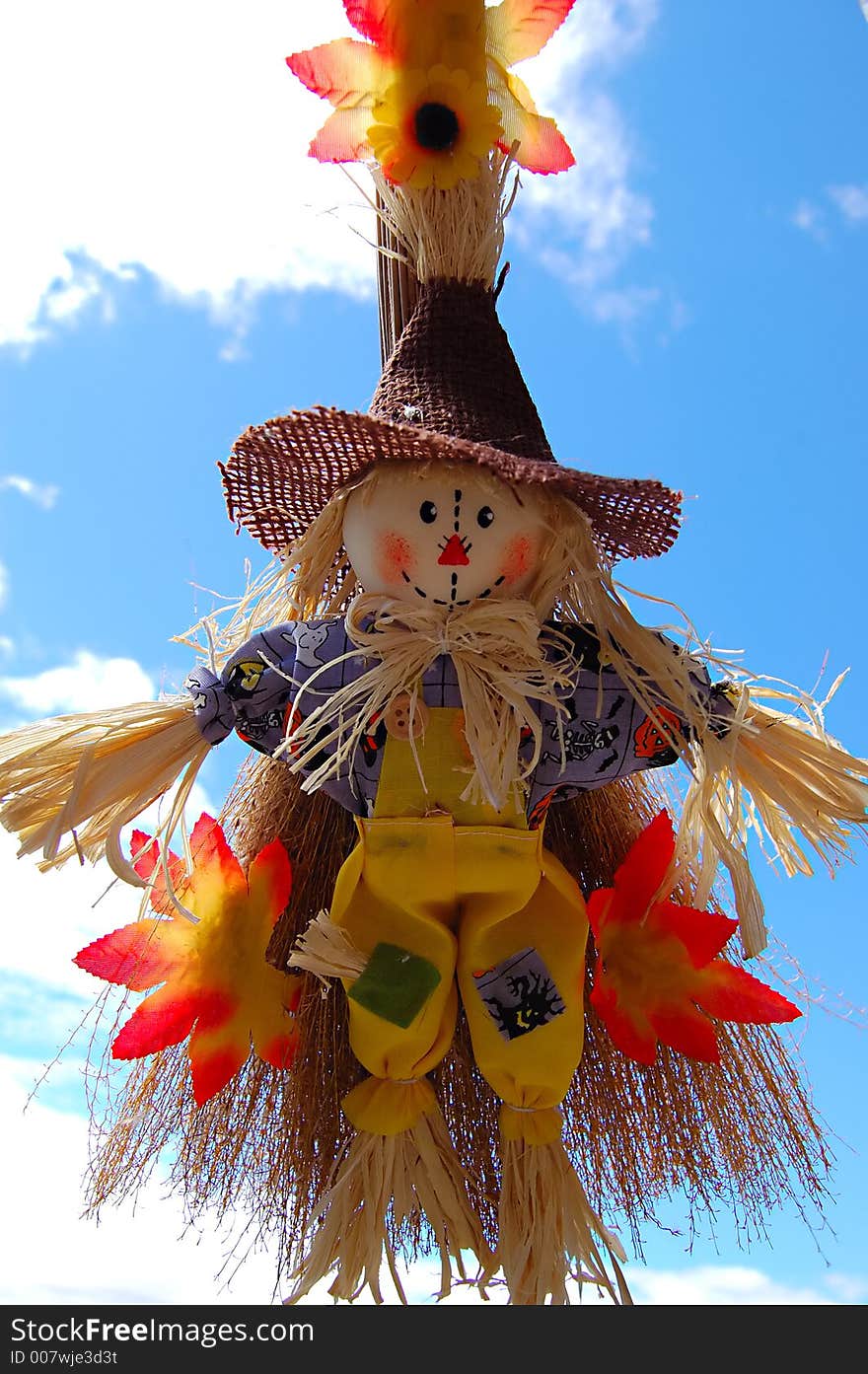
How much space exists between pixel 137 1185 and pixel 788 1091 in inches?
28.8

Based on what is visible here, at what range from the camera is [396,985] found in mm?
1126

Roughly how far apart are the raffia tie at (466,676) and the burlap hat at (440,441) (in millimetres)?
139

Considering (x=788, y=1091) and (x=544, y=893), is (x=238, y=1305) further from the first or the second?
(x=788, y=1091)

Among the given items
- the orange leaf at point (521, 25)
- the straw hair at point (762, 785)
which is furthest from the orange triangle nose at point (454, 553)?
the orange leaf at point (521, 25)

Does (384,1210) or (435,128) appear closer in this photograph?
(384,1210)

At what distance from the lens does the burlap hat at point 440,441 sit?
1101 mm

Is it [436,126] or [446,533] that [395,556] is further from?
[436,126]

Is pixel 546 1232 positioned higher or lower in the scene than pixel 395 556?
lower

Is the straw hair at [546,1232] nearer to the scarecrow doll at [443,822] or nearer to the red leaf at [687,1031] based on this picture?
the scarecrow doll at [443,822]

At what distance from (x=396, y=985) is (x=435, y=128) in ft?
2.86

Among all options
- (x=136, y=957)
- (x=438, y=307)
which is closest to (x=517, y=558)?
(x=438, y=307)

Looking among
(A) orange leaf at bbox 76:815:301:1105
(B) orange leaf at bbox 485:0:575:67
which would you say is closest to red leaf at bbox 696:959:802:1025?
(A) orange leaf at bbox 76:815:301:1105

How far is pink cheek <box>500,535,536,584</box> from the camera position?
1.16 metres

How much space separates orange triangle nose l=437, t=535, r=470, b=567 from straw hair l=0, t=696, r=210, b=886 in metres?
0.32
